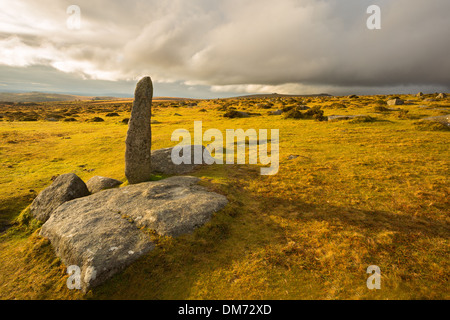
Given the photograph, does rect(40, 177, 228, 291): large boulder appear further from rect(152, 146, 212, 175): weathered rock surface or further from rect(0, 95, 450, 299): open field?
rect(152, 146, 212, 175): weathered rock surface

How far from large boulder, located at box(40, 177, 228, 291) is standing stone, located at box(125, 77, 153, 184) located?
1.93 meters

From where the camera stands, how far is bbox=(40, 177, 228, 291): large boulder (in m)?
7.02

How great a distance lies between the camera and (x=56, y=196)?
11477 mm

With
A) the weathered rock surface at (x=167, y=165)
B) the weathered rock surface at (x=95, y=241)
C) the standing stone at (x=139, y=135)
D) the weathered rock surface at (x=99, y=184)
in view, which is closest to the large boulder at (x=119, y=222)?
the weathered rock surface at (x=95, y=241)

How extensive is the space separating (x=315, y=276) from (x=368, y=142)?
18915 millimetres

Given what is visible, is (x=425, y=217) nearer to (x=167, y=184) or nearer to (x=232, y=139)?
(x=167, y=184)

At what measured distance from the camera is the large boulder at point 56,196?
36.2 feet

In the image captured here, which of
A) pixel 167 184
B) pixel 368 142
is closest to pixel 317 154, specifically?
pixel 368 142

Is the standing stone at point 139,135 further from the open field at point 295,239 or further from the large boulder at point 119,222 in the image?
the open field at point 295,239

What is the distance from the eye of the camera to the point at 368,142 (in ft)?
68.4

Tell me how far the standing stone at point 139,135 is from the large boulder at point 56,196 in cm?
285

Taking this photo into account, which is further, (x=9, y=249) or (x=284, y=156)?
(x=284, y=156)

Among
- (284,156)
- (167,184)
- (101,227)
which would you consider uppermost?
(284,156)

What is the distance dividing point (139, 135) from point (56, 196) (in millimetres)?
5476
